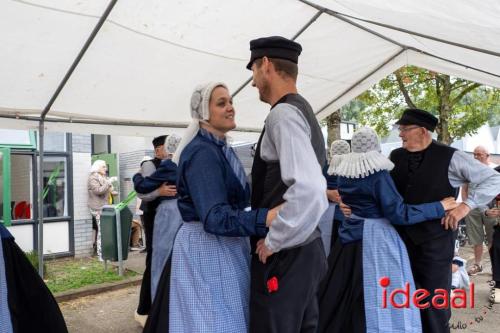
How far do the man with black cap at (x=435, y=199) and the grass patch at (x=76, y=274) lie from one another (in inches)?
195

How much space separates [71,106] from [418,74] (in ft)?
25.1

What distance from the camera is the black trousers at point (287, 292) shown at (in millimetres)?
1805

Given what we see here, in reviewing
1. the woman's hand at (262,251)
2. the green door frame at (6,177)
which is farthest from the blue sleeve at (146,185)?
the green door frame at (6,177)

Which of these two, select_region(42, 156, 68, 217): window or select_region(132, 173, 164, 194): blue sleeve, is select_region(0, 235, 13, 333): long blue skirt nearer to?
select_region(132, 173, 164, 194): blue sleeve

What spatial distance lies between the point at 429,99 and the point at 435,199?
801 cm

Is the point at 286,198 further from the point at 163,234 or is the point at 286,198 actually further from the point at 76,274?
the point at 76,274

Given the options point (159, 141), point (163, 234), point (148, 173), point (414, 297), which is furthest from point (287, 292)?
point (159, 141)

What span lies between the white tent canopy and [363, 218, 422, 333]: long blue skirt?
1470 millimetres

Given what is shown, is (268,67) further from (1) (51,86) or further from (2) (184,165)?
(1) (51,86)

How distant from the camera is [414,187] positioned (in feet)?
11.1

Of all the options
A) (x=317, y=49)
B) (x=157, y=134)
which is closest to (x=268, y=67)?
(x=317, y=49)

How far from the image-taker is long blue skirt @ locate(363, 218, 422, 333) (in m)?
3.20

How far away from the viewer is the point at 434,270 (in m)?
3.29

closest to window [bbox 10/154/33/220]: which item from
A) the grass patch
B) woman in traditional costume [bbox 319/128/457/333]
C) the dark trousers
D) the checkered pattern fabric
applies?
the grass patch
